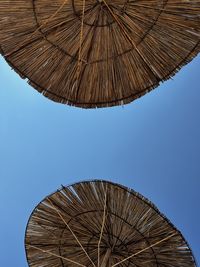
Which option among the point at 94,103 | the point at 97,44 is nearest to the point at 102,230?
the point at 94,103

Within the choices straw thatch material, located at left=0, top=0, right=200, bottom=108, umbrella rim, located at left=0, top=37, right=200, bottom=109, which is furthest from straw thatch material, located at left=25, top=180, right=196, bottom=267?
straw thatch material, located at left=0, top=0, right=200, bottom=108

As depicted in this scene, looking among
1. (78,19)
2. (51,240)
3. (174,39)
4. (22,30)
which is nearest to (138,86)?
(174,39)

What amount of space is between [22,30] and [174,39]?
4.62ft

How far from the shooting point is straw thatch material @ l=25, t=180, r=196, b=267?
424 centimetres

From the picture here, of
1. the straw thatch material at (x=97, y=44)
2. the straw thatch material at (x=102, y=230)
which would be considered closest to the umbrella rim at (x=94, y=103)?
the straw thatch material at (x=97, y=44)

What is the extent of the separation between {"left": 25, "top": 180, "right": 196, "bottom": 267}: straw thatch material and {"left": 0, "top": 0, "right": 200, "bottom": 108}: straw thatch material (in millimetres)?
1011

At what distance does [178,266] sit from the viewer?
14.9 ft

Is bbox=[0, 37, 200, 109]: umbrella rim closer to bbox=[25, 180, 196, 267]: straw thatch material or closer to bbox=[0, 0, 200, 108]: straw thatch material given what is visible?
bbox=[0, 0, 200, 108]: straw thatch material

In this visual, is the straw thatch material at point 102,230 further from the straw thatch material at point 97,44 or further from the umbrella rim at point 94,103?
the straw thatch material at point 97,44

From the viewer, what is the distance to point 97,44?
12.8 ft

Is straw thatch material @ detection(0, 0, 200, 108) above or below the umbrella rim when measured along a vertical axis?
above

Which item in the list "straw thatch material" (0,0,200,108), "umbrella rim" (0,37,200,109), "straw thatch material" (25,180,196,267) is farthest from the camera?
"straw thatch material" (25,180,196,267)

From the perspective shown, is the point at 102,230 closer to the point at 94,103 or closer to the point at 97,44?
the point at 94,103

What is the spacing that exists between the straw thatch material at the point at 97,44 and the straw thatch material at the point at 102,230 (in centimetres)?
101
